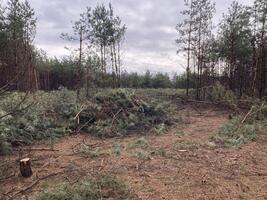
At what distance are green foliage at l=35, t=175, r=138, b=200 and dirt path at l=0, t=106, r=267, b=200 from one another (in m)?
0.18

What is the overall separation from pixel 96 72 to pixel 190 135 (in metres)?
6.94

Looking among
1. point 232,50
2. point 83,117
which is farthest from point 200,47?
point 83,117

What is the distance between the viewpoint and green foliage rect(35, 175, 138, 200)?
10.0ft

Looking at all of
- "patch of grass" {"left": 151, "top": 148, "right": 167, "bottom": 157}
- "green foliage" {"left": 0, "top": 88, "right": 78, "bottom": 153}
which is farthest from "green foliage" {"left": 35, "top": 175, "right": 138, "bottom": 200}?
"green foliage" {"left": 0, "top": 88, "right": 78, "bottom": 153}

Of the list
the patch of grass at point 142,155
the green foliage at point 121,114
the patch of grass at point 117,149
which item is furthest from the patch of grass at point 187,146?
the green foliage at point 121,114

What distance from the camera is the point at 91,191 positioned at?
318cm

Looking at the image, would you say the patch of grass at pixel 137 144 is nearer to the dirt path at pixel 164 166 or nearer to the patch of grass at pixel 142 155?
the dirt path at pixel 164 166

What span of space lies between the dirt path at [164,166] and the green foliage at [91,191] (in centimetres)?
18

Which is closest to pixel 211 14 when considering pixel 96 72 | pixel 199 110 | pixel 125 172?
pixel 199 110

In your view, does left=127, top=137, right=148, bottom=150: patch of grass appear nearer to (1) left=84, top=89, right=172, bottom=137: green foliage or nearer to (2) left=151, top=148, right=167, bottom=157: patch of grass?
(2) left=151, top=148, right=167, bottom=157: patch of grass

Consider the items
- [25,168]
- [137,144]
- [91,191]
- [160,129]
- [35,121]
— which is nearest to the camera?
[91,191]

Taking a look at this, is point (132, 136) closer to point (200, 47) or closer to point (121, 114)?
point (121, 114)

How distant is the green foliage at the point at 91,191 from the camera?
305 centimetres

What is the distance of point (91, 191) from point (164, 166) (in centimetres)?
139
